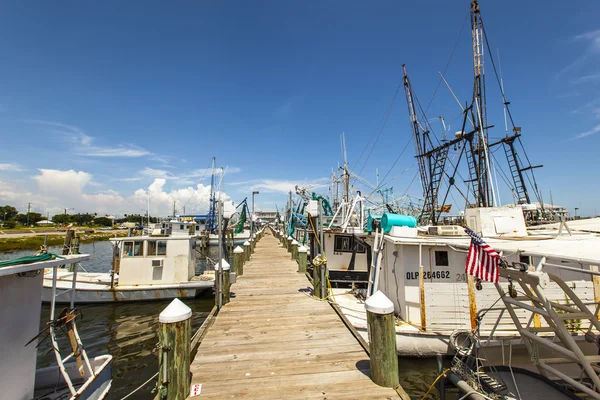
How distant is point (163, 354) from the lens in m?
3.76

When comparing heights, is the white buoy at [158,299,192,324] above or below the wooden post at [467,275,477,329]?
above

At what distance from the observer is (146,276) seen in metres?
15.3

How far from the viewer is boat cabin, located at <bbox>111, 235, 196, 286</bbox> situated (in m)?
15.2

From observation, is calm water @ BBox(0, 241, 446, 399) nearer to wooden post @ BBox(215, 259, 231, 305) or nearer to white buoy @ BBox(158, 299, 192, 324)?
wooden post @ BBox(215, 259, 231, 305)

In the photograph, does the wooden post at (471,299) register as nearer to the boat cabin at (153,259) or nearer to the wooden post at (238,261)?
the wooden post at (238,261)

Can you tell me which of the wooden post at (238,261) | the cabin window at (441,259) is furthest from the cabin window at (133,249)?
the cabin window at (441,259)

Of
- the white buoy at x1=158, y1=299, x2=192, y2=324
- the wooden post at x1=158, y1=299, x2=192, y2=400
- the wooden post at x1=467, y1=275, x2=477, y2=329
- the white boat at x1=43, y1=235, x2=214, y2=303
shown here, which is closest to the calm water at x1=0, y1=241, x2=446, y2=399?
the white boat at x1=43, y1=235, x2=214, y2=303

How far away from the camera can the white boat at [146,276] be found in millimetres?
14875

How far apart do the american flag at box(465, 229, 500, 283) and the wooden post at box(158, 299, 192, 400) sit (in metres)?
4.72

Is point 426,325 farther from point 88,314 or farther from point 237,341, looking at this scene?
point 88,314

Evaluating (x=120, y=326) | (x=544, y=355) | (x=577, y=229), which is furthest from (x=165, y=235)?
(x=577, y=229)

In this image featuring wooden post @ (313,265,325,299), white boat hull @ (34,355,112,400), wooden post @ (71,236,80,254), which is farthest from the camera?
wooden post @ (71,236,80,254)

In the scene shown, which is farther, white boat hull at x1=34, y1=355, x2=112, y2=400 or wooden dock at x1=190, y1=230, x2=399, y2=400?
white boat hull at x1=34, y1=355, x2=112, y2=400

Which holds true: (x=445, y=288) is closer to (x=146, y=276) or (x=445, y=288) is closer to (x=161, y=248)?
(x=161, y=248)
